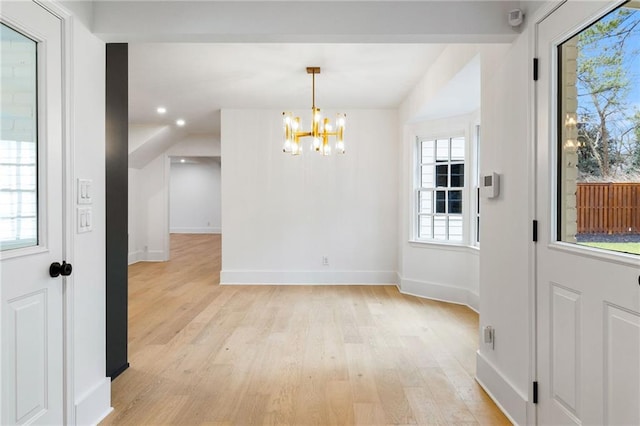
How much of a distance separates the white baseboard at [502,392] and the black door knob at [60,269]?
8.20 feet

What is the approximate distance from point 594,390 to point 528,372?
0.48 m

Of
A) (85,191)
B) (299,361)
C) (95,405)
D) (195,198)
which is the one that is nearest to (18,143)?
(85,191)

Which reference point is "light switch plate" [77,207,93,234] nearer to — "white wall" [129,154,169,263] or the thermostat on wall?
the thermostat on wall

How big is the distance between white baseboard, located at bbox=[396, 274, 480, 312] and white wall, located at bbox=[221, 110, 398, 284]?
51cm

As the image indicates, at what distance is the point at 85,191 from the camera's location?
6.80 feet

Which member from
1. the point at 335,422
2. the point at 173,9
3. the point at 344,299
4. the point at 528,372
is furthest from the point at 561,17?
the point at 344,299

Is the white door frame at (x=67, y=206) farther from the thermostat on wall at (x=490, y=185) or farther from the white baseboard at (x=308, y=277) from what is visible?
the white baseboard at (x=308, y=277)

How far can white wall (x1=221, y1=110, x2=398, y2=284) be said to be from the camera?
18.6 feet

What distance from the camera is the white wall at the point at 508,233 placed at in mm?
2078

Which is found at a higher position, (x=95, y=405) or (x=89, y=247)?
(x=89, y=247)

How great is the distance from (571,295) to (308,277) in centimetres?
426

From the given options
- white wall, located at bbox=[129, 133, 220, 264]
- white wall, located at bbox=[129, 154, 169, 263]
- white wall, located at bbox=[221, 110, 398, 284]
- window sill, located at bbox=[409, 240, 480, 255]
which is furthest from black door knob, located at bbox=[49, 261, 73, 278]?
white wall, located at bbox=[129, 154, 169, 263]

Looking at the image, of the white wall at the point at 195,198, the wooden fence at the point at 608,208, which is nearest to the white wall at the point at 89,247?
the wooden fence at the point at 608,208

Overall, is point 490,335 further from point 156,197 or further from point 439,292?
point 156,197
